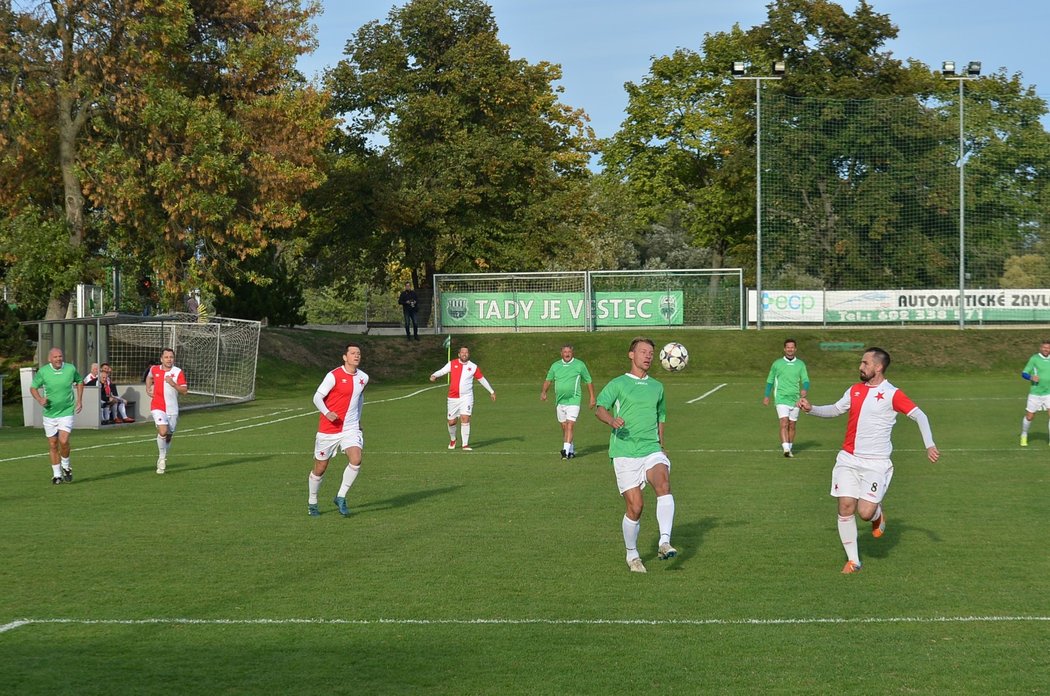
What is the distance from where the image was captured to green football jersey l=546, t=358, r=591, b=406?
2400 centimetres

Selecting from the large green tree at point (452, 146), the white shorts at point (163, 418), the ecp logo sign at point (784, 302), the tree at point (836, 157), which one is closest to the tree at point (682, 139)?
the tree at point (836, 157)

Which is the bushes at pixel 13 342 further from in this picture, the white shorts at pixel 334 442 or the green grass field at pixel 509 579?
the white shorts at pixel 334 442

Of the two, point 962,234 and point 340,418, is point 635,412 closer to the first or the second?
point 340,418

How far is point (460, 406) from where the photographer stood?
995 inches

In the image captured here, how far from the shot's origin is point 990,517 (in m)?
15.8

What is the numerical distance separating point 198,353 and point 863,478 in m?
31.4

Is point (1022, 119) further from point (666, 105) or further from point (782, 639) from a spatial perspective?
point (782, 639)

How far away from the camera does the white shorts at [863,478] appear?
12.4 metres

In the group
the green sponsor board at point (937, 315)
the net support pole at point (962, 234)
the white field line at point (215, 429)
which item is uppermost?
the net support pole at point (962, 234)

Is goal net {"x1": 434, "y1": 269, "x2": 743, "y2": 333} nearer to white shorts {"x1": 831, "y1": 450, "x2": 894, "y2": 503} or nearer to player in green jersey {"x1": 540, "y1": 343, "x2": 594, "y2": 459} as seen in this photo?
player in green jersey {"x1": 540, "y1": 343, "x2": 594, "y2": 459}

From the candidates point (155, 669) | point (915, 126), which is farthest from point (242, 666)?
point (915, 126)

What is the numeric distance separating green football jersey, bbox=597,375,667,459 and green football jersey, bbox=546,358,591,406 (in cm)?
1132

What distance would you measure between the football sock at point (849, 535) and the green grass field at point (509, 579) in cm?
21

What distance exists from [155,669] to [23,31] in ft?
116
